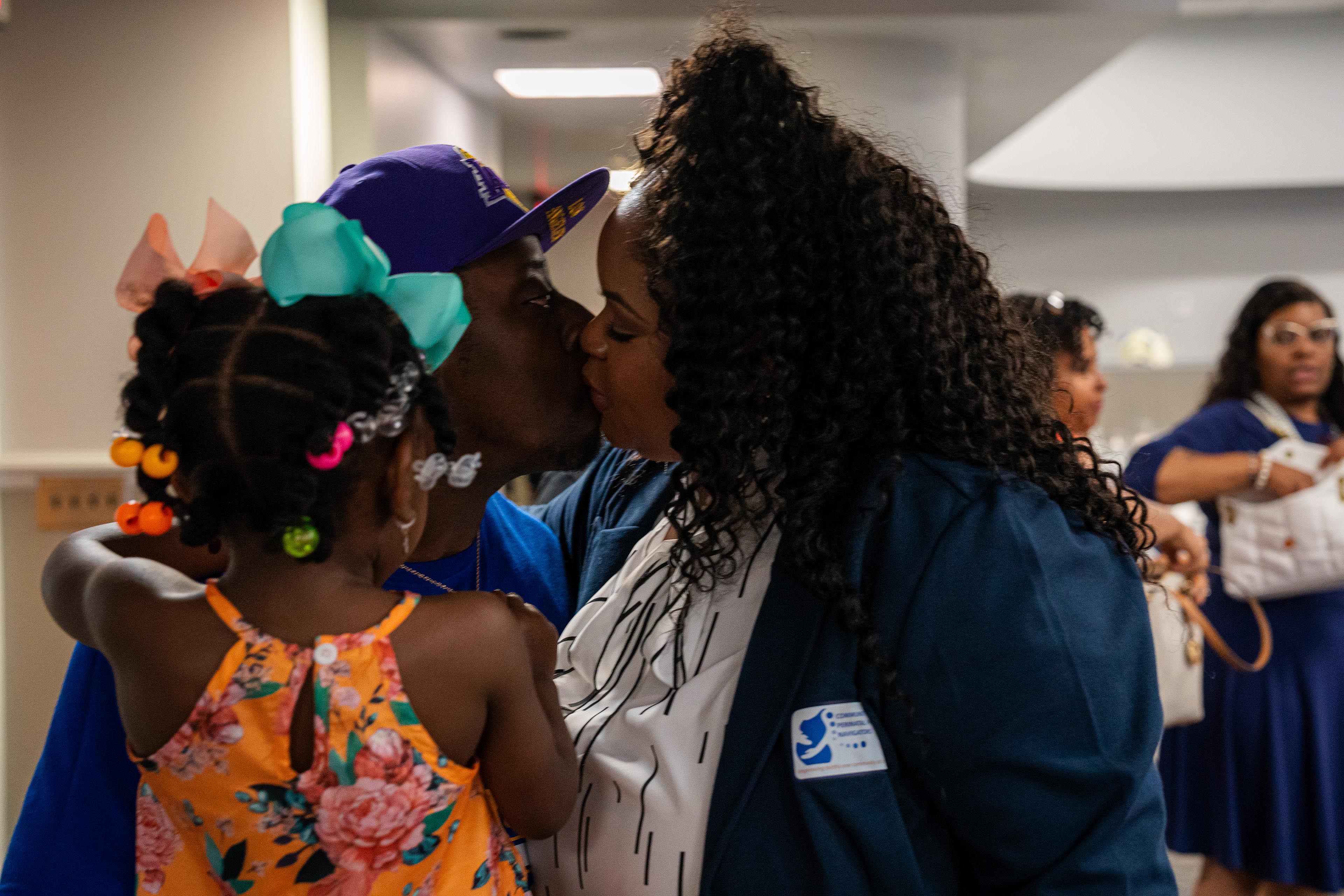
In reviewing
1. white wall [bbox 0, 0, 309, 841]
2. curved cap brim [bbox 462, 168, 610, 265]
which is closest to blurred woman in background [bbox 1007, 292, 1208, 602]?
curved cap brim [bbox 462, 168, 610, 265]

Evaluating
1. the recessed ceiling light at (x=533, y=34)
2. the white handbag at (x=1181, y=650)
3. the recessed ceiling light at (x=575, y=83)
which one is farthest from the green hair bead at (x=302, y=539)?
the recessed ceiling light at (x=575, y=83)

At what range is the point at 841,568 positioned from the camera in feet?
3.53

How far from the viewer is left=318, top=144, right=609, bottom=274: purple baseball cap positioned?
1308mm

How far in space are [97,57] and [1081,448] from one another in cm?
330

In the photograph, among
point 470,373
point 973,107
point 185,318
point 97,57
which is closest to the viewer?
point 185,318

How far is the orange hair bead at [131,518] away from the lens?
1040mm

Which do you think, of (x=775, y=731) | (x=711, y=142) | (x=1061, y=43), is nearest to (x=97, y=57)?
(x=711, y=142)

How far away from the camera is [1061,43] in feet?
16.2

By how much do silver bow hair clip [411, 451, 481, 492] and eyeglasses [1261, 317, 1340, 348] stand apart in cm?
317

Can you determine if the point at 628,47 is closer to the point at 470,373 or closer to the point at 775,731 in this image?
the point at 470,373

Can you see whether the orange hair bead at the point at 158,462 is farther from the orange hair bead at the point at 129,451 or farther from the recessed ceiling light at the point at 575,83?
the recessed ceiling light at the point at 575,83

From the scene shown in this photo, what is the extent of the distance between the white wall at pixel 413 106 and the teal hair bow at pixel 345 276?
8.73 feet

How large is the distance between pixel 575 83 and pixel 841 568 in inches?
190

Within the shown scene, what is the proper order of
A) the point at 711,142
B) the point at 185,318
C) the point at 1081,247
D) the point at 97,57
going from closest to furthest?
the point at 185,318, the point at 711,142, the point at 97,57, the point at 1081,247
